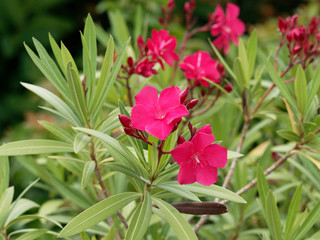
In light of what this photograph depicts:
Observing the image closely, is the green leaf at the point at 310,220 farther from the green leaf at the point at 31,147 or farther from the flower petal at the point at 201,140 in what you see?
the green leaf at the point at 31,147

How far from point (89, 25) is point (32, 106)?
313 centimetres

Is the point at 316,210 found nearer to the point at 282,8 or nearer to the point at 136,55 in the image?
the point at 136,55

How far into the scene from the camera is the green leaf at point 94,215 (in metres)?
0.65

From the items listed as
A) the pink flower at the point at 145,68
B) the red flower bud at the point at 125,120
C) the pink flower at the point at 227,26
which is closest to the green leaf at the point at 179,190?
the red flower bud at the point at 125,120

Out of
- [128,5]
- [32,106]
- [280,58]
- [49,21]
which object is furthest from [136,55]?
[49,21]

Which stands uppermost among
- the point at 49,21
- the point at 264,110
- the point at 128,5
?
the point at 49,21

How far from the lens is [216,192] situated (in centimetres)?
72

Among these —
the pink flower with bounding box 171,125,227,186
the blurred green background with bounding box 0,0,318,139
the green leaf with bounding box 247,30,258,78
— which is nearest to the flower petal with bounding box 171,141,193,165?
the pink flower with bounding box 171,125,227,186

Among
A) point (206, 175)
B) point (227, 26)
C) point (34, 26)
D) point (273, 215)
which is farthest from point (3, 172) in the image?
point (34, 26)

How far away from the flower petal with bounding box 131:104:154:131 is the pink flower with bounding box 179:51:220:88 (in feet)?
1.20

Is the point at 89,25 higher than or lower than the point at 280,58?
higher

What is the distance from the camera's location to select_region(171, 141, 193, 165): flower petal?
65 centimetres

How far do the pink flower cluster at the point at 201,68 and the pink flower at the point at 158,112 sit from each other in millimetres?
311

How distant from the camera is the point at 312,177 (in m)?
1.07
